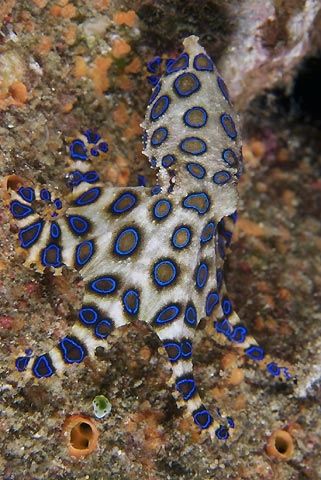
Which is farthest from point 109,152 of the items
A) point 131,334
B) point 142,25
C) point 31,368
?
point 31,368

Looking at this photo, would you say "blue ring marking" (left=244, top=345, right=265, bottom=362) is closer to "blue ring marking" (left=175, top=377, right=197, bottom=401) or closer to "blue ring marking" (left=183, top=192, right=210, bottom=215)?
"blue ring marking" (left=175, top=377, right=197, bottom=401)

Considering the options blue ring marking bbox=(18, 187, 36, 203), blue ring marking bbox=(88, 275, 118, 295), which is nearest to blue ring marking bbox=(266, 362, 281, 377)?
blue ring marking bbox=(88, 275, 118, 295)

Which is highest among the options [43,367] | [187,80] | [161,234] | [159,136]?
[187,80]

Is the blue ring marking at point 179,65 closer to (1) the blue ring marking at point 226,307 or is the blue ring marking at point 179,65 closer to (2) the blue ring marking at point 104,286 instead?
(2) the blue ring marking at point 104,286

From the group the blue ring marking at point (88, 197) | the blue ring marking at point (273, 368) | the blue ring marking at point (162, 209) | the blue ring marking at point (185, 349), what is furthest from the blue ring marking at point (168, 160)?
the blue ring marking at point (273, 368)

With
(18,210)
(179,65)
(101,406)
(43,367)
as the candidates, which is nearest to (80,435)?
(101,406)

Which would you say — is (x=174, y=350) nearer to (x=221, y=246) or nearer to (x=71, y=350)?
(x=71, y=350)

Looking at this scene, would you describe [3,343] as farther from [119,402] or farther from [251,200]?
[251,200]
